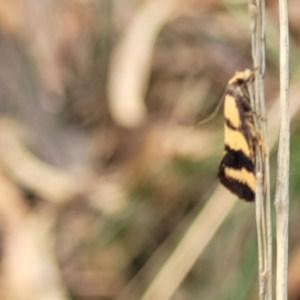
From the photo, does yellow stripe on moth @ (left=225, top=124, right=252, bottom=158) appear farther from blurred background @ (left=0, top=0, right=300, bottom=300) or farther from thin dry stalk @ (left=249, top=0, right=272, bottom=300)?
blurred background @ (left=0, top=0, right=300, bottom=300)

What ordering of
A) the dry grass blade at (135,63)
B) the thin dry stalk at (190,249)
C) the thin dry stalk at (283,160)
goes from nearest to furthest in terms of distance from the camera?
1. the thin dry stalk at (283,160)
2. the thin dry stalk at (190,249)
3. the dry grass blade at (135,63)

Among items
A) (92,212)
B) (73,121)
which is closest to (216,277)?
(92,212)

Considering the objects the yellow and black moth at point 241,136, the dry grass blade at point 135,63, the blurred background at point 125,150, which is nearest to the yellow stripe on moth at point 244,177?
the yellow and black moth at point 241,136

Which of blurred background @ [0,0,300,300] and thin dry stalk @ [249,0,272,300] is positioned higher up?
blurred background @ [0,0,300,300]

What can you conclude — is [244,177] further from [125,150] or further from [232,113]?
[125,150]

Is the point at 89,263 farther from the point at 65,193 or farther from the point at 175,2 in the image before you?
the point at 175,2

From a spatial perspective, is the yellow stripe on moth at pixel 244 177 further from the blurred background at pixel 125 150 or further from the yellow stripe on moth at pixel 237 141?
the blurred background at pixel 125 150

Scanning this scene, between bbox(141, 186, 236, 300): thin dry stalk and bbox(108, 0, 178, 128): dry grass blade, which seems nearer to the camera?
bbox(141, 186, 236, 300): thin dry stalk

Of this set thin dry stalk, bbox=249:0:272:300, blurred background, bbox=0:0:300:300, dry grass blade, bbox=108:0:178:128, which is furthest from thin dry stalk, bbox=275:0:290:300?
dry grass blade, bbox=108:0:178:128
